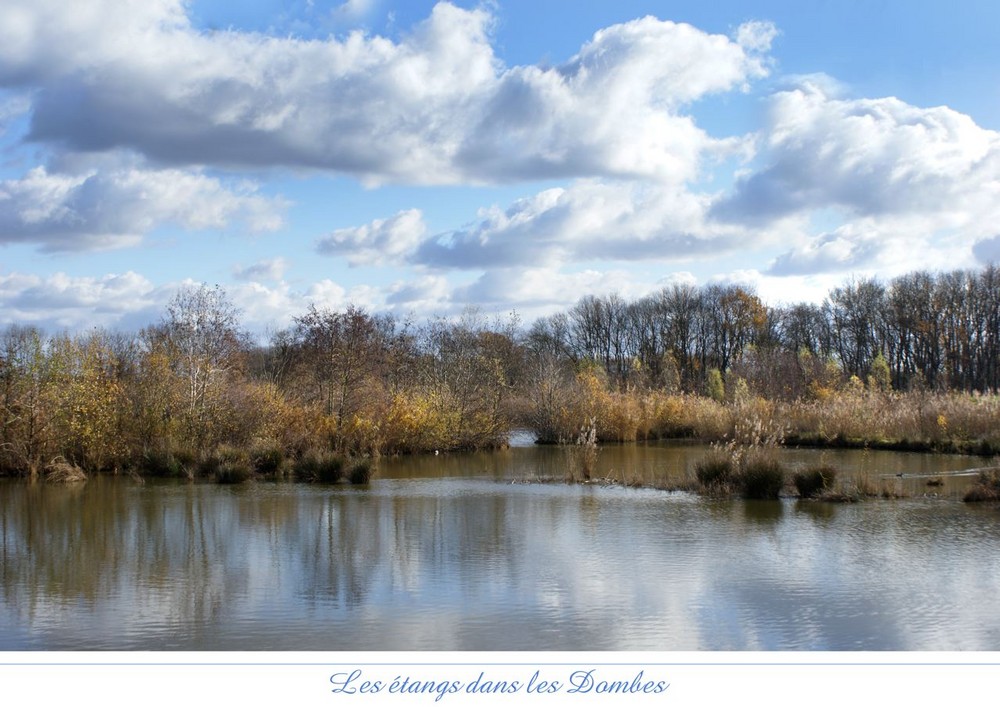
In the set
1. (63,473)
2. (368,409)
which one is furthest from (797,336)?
(63,473)

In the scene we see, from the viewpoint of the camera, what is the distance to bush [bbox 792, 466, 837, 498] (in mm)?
16219

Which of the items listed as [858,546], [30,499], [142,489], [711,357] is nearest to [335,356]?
[142,489]

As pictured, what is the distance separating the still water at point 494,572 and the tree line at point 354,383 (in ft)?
13.5

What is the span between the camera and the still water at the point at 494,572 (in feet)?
26.0

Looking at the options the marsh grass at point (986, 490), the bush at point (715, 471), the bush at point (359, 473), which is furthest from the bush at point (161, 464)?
the marsh grass at point (986, 490)

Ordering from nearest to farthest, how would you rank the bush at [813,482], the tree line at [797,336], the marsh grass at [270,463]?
1. the bush at [813,482]
2. the marsh grass at [270,463]
3. the tree line at [797,336]

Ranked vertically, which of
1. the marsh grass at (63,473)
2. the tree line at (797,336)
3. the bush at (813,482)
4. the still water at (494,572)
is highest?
the tree line at (797,336)

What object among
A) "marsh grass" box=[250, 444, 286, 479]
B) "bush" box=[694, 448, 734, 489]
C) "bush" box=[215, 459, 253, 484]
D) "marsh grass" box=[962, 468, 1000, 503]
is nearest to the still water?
"marsh grass" box=[962, 468, 1000, 503]

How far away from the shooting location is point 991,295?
51.9 metres

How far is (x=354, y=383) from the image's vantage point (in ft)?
88.2

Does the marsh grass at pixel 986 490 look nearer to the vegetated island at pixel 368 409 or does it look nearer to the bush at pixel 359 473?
the vegetated island at pixel 368 409
